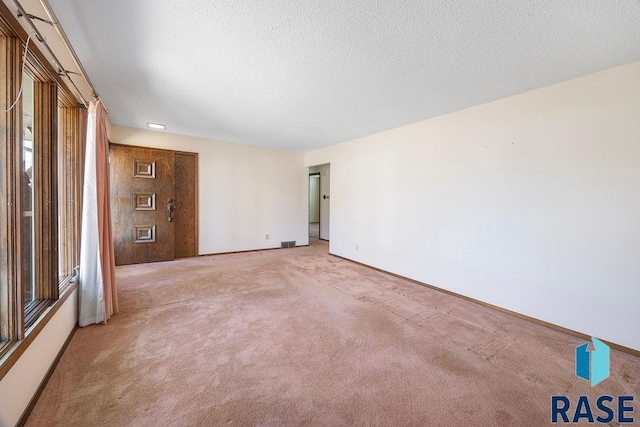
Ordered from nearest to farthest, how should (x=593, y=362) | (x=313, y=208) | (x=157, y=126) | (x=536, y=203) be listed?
(x=593, y=362) < (x=536, y=203) < (x=157, y=126) < (x=313, y=208)

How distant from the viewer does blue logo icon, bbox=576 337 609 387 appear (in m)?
1.75

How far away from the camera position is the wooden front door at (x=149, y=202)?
416cm

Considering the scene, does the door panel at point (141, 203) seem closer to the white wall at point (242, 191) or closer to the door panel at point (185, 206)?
the door panel at point (185, 206)

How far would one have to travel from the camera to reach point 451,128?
3.21 metres

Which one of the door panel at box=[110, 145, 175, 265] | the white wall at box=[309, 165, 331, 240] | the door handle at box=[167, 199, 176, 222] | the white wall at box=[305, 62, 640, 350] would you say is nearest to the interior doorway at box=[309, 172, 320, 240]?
the white wall at box=[309, 165, 331, 240]

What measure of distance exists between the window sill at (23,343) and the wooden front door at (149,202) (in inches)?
107

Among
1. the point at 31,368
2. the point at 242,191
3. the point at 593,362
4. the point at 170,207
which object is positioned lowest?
the point at 593,362

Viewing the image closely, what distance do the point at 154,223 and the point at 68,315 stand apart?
8.80 feet

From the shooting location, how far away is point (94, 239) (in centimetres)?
222

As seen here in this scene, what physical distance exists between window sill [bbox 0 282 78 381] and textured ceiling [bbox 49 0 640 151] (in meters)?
1.99

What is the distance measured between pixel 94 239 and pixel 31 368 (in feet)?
3.77

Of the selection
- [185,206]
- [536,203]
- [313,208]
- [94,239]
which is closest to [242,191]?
[185,206]

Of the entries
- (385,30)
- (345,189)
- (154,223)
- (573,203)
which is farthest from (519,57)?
(154,223)

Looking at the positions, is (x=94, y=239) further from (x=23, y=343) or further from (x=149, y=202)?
(x=149, y=202)
